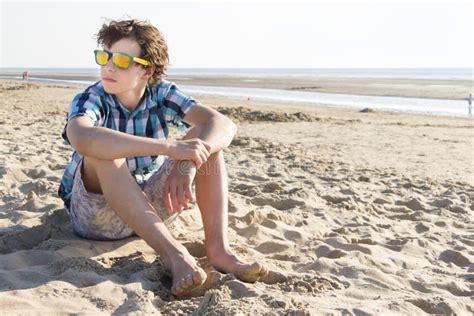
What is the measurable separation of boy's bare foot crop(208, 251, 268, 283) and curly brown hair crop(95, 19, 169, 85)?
111cm

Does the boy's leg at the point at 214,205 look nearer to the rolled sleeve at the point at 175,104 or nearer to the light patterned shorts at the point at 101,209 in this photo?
the light patterned shorts at the point at 101,209

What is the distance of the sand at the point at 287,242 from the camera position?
272 cm

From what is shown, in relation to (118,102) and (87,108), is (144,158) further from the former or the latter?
(87,108)

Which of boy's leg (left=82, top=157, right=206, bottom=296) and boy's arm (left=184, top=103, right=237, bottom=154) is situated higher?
boy's arm (left=184, top=103, right=237, bottom=154)

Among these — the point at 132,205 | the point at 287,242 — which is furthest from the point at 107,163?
the point at 287,242

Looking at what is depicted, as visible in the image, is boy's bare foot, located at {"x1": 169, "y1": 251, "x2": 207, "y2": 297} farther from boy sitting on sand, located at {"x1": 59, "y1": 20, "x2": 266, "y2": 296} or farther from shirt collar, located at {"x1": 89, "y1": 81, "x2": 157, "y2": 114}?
shirt collar, located at {"x1": 89, "y1": 81, "x2": 157, "y2": 114}

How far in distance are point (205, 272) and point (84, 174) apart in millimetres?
847

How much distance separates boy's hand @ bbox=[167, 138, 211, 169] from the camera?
3059 mm

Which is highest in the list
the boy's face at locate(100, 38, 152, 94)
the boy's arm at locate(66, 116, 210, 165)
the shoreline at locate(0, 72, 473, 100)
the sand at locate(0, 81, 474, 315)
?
the boy's face at locate(100, 38, 152, 94)

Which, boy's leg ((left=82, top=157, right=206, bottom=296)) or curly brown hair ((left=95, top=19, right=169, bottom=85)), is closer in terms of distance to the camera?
boy's leg ((left=82, top=157, right=206, bottom=296))

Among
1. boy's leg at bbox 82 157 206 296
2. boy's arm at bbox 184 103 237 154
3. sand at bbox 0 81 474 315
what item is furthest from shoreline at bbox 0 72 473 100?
boy's leg at bbox 82 157 206 296

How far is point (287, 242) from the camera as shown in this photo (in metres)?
3.84

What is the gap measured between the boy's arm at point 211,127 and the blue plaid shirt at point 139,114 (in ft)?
0.17

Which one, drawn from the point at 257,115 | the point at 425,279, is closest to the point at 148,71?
the point at 425,279
